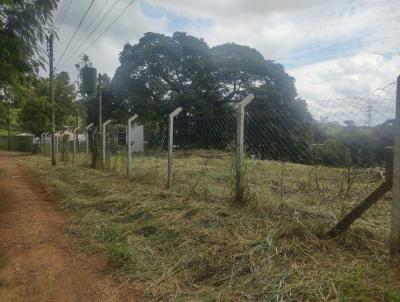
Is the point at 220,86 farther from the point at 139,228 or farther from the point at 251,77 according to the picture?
the point at 139,228

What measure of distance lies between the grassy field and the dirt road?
9.0 inches

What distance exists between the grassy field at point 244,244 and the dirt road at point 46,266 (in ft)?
0.75

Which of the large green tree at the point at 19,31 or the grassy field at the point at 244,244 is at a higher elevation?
the large green tree at the point at 19,31

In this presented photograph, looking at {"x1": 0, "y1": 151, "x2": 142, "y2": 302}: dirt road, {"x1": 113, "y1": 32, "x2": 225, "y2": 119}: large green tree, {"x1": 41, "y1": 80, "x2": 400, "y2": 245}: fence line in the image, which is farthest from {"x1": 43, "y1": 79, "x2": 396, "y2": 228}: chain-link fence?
{"x1": 113, "y1": 32, "x2": 225, "y2": 119}: large green tree

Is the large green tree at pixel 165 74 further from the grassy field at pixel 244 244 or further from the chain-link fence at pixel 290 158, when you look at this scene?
the grassy field at pixel 244 244

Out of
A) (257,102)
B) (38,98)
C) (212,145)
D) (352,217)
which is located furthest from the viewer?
(257,102)

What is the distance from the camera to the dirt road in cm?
324

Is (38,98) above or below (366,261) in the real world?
above

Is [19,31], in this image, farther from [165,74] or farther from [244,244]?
[165,74]

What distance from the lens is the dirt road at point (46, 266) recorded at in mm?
3240

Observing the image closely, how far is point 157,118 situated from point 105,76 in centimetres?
1367

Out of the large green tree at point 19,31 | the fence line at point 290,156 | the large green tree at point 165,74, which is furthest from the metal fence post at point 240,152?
the large green tree at point 165,74

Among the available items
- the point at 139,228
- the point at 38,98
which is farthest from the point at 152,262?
the point at 38,98

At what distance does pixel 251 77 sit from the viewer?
2864 centimetres
